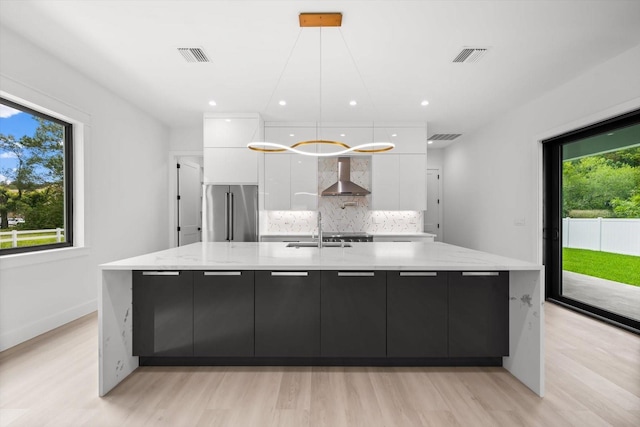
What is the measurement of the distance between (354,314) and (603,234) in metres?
3.34

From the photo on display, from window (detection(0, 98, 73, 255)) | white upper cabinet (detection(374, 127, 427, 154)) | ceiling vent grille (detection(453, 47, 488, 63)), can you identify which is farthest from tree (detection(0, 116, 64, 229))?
white upper cabinet (detection(374, 127, 427, 154))

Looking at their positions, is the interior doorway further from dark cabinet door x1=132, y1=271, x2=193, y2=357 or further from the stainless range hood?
dark cabinet door x1=132, y1=271, x2=193, y2=357

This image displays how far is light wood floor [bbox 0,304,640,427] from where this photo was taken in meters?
1.89

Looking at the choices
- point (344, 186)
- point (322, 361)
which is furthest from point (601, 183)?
point (322, 361)

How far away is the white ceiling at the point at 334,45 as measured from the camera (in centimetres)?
260

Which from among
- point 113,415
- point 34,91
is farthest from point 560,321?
point 34,91

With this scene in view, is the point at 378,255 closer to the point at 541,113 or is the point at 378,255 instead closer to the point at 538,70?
the point at 538,70

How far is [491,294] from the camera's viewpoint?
2383 mm

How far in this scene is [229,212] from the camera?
537 cm

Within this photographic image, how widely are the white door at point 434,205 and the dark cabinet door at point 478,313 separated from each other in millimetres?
5368

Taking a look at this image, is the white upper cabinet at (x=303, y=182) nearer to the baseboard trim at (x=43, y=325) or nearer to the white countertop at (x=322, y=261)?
the white countertop at (x=322, y=261)

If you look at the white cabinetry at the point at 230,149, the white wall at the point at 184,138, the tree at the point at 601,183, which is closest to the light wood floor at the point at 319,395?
the tree at the point at 601,183

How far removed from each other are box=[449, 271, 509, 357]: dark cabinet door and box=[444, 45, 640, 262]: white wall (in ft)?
8.06

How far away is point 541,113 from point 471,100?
2.93 feet
